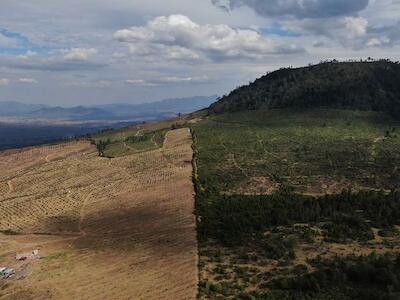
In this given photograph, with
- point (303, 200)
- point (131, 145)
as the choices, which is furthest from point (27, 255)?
point (131, 145)

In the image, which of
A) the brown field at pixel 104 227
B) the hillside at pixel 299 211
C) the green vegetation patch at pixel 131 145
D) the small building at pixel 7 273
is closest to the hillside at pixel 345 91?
the hillside at pixel 299 211

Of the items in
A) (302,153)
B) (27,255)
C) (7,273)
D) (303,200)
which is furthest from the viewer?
(302,153)

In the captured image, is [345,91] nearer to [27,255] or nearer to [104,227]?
[104,227]

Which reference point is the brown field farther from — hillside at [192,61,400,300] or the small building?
hillside at [192,61,400,300]

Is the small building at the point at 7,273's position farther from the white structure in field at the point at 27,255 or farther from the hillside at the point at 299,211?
the hillside at the point at 299,211

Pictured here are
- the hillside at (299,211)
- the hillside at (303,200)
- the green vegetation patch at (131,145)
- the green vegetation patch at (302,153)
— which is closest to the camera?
the hillside at (299,211)

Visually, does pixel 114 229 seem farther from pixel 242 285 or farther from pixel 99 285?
pixel 242 285

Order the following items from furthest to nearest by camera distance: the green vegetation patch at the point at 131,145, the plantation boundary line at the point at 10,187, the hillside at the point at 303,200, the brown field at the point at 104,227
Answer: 1. the green vegetation patch at the point at 131,145
2. the plantation boundary line at the point at 10,187
3. the brown field at the point at 104,227
4. the hillside at the point at 303,200

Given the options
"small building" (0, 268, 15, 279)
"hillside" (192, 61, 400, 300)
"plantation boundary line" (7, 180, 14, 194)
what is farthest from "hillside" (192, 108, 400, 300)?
"plantation boundary line" (7, 180, 14, 194)
